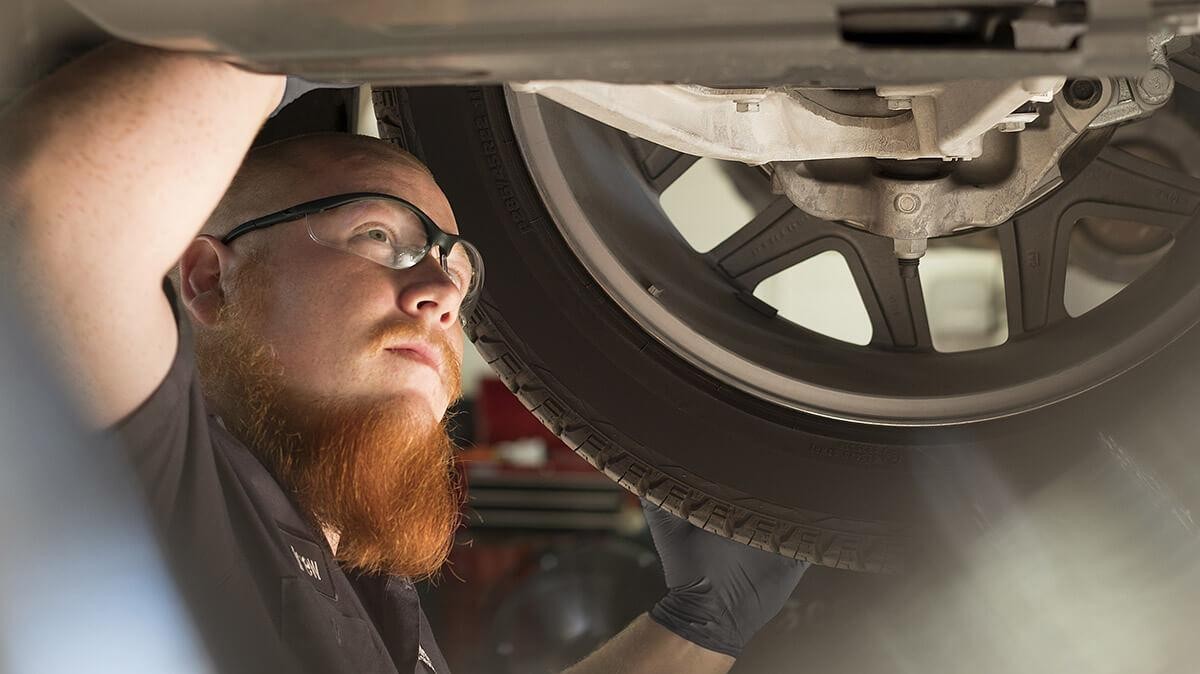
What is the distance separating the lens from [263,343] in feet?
3.85

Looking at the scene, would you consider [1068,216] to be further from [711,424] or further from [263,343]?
[263,343]

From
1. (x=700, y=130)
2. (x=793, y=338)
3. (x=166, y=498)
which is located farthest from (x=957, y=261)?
(x=166, y=498)

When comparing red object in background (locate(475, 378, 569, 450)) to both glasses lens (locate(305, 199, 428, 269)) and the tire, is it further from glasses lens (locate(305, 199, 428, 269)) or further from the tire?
glasses lens (locate(305, 199, 428, 269))

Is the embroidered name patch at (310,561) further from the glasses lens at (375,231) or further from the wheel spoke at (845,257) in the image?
the wheel spoke at (845,257)

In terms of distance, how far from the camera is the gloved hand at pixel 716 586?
1636 mm

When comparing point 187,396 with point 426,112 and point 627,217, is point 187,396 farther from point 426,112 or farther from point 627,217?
point 627,217

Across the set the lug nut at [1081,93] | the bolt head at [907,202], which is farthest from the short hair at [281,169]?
the lug nut at [1081,93]

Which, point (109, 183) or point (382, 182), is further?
point (382, 182)

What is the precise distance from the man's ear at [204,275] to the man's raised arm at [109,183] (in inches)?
19.4

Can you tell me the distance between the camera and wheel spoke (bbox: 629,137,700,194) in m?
1.54

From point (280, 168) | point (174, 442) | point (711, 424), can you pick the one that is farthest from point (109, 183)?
point (711, 424)

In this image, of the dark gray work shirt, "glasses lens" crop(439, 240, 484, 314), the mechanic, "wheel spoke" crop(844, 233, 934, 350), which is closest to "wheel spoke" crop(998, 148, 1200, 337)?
"wheel spoke" crop(844, 233, 934, 350)

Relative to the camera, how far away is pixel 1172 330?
1269mm

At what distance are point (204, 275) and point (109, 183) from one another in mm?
570
